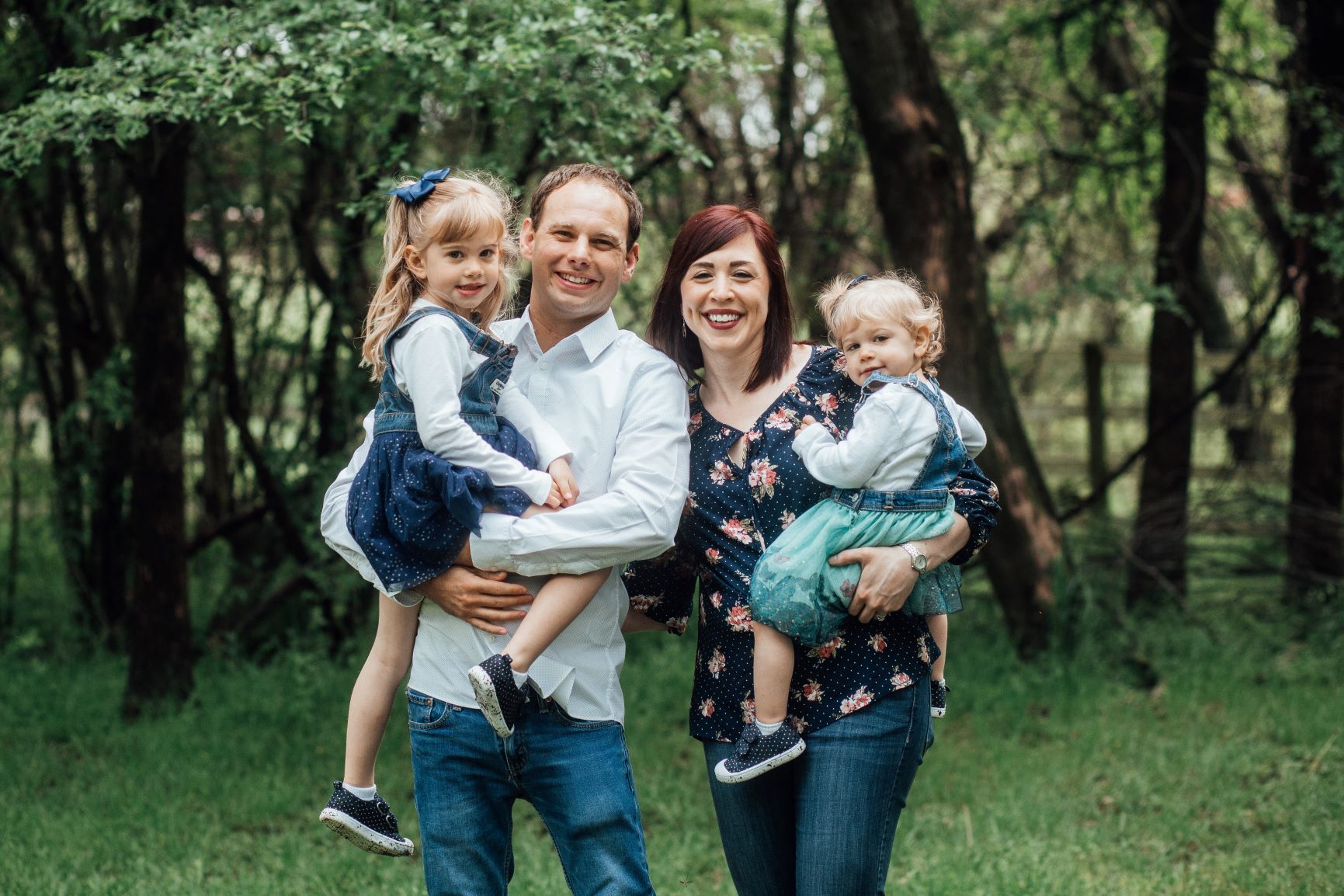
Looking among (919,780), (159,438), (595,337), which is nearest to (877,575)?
(595,337)

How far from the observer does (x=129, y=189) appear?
662cm

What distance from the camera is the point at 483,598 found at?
238 centimetres

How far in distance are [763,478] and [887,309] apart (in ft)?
1.35

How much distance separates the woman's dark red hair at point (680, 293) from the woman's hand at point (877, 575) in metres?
0.43

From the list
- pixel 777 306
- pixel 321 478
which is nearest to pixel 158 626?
pixel 321 478

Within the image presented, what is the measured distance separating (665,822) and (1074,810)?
56.9 inches

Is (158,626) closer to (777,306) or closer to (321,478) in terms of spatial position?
(321,478)

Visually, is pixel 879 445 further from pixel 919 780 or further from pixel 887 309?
pixel 919 780

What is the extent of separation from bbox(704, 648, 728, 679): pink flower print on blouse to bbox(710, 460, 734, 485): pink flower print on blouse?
0.35 m

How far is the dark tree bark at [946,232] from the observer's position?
5602 millimetres

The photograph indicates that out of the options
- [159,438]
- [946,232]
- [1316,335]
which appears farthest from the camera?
[1316,335]

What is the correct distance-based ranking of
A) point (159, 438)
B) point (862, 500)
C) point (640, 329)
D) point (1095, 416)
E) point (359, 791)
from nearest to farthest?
point (862, 500), point (359, 791), point (159, 438), point (640, 329), point (1095, 416)

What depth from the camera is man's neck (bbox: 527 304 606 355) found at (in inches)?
102

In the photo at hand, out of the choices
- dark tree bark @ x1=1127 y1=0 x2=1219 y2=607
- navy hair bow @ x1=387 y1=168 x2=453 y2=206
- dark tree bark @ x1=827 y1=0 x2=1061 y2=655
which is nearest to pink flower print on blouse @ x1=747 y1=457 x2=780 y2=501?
navy hair bow @ x1=387 y1=168 x2=453 y2=206
